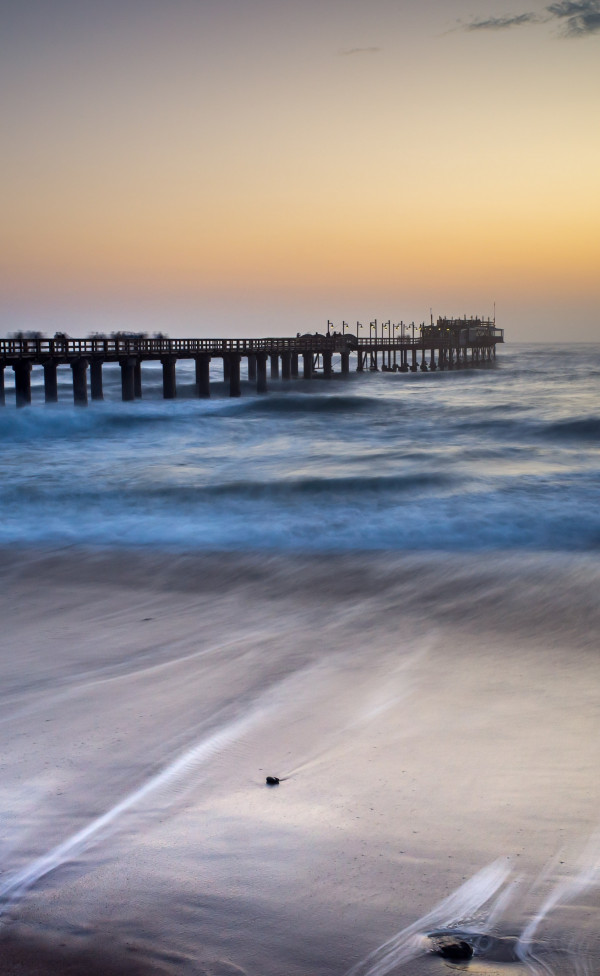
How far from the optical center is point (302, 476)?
18.5m

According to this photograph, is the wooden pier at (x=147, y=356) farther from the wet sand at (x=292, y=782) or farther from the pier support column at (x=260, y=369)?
the wet sand at (x=292, y=782)

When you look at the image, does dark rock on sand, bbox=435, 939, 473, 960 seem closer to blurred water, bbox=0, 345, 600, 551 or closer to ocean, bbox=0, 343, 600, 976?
ocean, bbox=0, 343, 600, 976

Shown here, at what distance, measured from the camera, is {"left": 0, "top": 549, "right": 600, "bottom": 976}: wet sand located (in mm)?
3416

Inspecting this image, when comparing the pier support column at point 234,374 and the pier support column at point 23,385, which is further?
the pier support column at point 234,374

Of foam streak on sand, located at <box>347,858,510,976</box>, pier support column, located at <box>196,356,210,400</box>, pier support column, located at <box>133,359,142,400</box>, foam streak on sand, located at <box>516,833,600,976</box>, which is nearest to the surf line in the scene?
foam streak on sand, located at <box>347,858,510,976</box>

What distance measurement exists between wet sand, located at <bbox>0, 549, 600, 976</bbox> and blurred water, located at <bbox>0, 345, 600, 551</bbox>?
403 centimetres

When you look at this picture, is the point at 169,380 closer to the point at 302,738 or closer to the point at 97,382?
the point at 97,382

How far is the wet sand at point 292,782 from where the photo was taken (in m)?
3.42

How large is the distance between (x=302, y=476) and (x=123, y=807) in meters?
14.2

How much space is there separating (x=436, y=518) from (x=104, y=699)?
8656 mm

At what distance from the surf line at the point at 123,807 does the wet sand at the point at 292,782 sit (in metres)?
0.01

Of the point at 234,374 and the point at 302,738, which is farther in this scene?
the point at 234,374

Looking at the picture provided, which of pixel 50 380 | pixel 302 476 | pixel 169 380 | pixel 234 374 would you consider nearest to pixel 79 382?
pixel 50 380

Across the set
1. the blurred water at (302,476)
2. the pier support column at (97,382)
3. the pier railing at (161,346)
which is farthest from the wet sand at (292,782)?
the pier support column at (97,382)
